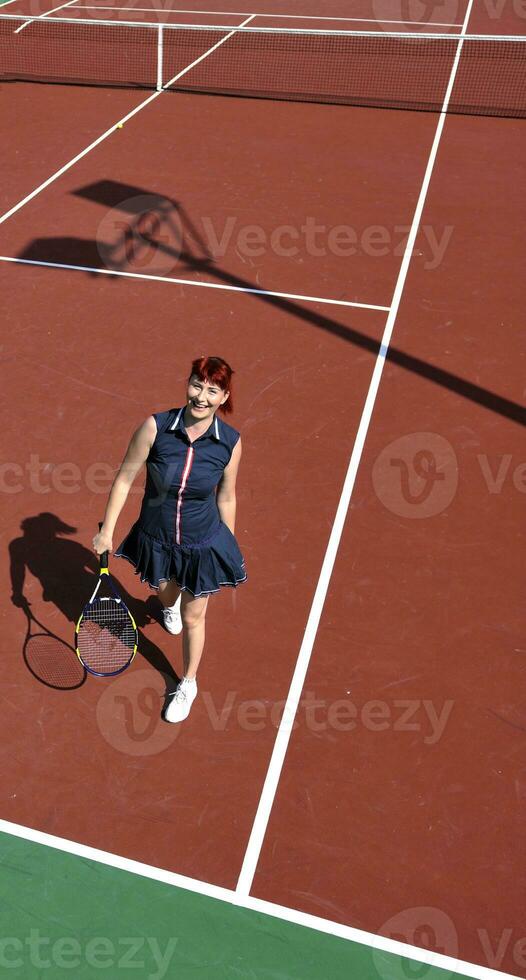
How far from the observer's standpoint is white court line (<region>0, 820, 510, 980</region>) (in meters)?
4.07

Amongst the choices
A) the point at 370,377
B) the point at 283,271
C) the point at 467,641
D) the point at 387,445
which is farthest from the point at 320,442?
the point at 283,271

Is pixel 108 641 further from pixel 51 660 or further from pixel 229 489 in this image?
pixel 229 489

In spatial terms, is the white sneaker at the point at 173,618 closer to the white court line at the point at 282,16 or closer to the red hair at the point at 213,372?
the red hair at the point at 213,372

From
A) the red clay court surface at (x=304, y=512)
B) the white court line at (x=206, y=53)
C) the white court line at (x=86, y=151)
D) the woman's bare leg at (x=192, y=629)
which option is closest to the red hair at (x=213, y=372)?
the woman's bare leg at (x=192, y=629)

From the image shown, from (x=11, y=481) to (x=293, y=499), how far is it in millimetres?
2127

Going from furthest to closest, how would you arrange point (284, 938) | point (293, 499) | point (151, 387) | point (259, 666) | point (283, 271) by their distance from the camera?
point (283, 271)
point (151, 387)
point (293, 499)
point (259, 666)
point (284, 938)

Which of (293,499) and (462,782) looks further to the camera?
(293,499)

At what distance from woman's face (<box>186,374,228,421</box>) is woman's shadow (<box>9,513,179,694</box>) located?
6.29 ft

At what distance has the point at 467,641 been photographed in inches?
215

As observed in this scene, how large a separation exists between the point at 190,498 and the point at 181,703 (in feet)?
4.58

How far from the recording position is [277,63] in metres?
15.5

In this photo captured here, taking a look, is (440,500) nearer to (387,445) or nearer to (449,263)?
(387,445)

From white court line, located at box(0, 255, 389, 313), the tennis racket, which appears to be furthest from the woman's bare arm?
white court line, located at box(0, 255, 389, 313)

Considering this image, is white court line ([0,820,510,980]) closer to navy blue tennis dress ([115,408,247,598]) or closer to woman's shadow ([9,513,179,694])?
woman's shadow ([9,513,179,694])
